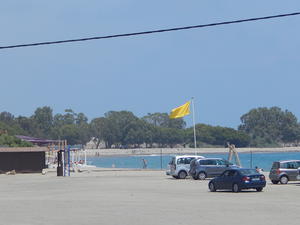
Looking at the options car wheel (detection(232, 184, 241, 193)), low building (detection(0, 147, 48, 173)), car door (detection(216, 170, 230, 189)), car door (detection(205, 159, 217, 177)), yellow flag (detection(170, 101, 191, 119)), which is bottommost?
car wheel (detection(232, 184, 241, 193))

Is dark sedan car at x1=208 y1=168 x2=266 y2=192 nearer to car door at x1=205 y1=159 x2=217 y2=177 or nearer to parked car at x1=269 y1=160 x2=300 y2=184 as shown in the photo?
parked car at x1=269 y1=160 x2=300 y2=184

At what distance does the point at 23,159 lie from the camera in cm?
6344

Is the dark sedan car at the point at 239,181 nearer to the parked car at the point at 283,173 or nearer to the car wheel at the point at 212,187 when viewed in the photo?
the car wheel at the point at 212,187

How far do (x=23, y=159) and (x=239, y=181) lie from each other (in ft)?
111

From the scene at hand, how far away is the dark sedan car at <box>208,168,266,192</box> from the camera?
3316 cm

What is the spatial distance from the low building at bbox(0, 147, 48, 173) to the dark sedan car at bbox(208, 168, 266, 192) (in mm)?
31779

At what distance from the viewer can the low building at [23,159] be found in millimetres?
62562

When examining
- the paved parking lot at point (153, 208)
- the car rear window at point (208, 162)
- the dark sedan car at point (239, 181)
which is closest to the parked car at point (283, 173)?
the paved parking lot at point (153, 208)

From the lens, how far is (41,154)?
2520 inches

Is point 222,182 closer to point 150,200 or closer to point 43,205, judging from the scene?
point 150,200

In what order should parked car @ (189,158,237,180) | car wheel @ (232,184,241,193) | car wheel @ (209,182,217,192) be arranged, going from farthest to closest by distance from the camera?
parked car @ (189,158,237,180) → car wheel @ (209,182,217,192) → car wheel @ (232,184,241,193)

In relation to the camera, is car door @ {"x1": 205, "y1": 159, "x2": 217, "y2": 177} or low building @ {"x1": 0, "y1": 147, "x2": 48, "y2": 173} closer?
car door @ {"x1": 205, "y1": 159, "x2": 217, "y2": 177}

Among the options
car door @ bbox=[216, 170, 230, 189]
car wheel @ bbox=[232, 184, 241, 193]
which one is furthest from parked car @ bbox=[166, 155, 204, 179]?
car wheel @ bbox=[232, 184, 241, 193]

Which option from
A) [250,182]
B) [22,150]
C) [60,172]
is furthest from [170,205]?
[22,150]
